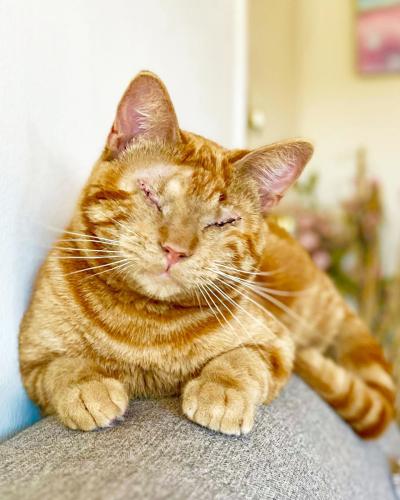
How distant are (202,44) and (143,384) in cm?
129

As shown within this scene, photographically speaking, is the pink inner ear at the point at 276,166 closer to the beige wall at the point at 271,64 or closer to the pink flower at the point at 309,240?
the beige wall at the point at 271,64

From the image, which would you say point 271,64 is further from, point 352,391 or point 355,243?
point 352,391

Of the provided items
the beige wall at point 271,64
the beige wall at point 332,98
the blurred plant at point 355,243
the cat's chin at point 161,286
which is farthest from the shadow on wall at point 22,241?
the beige wall at point 332,98

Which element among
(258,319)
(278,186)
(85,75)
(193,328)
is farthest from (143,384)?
(85,75)

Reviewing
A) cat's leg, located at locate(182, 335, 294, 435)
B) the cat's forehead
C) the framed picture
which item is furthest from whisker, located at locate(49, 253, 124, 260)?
the framed picture

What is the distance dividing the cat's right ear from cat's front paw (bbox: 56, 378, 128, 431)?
43 cm

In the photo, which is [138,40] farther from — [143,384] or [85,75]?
[143,384]

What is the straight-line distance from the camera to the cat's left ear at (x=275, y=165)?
998 millimetres

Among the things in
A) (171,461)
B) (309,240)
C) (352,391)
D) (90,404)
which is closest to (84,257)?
(90,404)

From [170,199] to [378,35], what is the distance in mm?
2667

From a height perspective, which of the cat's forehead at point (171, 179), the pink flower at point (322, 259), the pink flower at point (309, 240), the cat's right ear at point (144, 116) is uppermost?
the cat's right ear at point (144, 116)

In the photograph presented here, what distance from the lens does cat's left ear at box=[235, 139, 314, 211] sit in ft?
3.27

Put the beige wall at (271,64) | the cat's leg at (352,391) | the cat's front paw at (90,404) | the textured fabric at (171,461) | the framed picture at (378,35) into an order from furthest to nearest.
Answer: the framed picture at (378,35)
the beige wall at (271,64)
the cat's leg at (352,391)
the cat's front paw at (90,404)
the textured fabric at (171,461)

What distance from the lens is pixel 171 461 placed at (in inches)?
28.7
